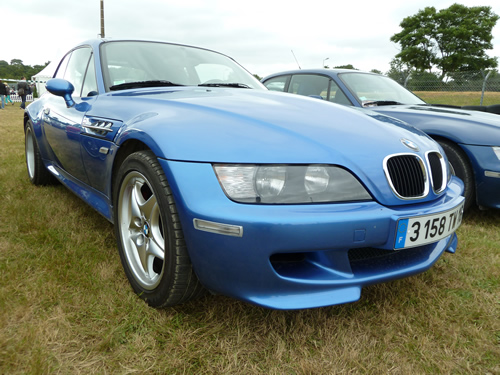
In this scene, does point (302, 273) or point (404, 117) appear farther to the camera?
point (404, 117)

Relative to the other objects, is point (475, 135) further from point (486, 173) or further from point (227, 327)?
point (227, 327)

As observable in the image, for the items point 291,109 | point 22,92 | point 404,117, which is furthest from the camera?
point 22,92

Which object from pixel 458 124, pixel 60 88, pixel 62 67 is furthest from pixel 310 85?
pixel 60 88

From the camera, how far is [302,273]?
1.37 m

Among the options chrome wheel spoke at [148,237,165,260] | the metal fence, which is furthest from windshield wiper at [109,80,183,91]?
the metal fence

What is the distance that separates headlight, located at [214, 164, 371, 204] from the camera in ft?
4.34

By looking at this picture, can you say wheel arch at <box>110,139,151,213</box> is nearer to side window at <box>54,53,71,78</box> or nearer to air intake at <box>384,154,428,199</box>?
air intake at <box>384,154,428,199</box>

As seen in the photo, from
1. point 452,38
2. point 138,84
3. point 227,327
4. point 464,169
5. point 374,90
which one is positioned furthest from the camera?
point 452,38

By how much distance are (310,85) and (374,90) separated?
686 millimetres

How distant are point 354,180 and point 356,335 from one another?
2.15 ft

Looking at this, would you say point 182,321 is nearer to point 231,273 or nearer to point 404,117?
point 231,273

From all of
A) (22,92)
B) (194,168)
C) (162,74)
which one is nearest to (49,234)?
(162,74)

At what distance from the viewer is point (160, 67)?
8.33 feet

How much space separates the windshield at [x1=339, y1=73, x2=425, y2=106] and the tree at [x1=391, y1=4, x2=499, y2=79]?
123 feet
